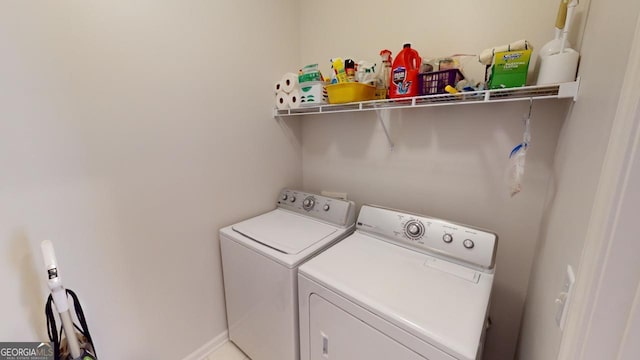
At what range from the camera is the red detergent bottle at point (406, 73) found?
1245mm

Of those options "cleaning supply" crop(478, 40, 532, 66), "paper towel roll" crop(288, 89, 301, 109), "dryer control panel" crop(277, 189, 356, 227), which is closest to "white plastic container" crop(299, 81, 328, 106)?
"paper towel roll" crop(288, 89, 301, 109)

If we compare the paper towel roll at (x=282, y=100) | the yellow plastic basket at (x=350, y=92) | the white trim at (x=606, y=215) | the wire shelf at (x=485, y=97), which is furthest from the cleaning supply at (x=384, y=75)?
the white trim at (x=606, y=215)

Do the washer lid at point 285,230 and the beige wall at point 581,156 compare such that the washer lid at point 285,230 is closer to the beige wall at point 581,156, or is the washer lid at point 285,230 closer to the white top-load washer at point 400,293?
the white top-load washer at point 400,293

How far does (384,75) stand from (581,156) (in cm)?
102

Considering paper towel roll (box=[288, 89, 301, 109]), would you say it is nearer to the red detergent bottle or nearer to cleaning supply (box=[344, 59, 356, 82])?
cleaning supply (box=[344, 59, 356, 82])

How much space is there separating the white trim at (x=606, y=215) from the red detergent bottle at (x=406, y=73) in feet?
2.85

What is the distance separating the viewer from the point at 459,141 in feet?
4.42

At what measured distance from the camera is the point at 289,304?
3.95 feet

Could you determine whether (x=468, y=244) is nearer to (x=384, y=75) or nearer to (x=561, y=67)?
(x=561, y=67)

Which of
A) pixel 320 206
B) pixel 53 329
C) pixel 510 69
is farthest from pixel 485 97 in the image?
pixel 53 329

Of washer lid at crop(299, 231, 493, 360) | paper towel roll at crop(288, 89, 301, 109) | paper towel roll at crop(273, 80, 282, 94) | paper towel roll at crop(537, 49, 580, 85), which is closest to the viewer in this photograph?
washer lid at crop(299, 231, 493, 360)

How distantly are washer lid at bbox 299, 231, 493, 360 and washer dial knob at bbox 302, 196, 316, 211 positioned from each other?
436mm

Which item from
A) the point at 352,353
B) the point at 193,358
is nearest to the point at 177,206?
the point at 193,358

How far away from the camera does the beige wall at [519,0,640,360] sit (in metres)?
0.51
